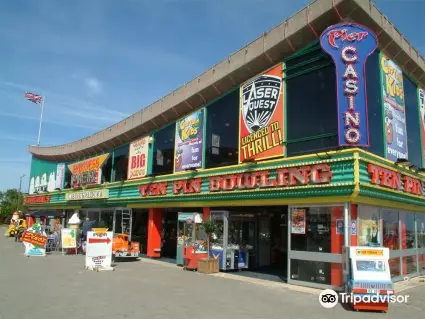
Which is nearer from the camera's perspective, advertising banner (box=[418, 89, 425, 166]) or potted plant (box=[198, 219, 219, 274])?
potted plant (box=[198, 219, 219, 274])

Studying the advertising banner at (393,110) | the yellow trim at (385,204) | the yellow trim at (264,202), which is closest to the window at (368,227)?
the yellow trim at (385,204)

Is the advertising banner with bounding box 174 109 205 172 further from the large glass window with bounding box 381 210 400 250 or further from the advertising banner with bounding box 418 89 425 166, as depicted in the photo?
the advertising banner with bounding box 418 89 425 166

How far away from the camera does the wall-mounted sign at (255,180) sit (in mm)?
12156

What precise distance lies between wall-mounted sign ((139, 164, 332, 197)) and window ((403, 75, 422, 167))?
546cm

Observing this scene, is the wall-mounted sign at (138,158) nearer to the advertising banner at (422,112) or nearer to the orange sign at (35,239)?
the orange sign at (35,239)

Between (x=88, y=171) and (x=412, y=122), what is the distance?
2120cm

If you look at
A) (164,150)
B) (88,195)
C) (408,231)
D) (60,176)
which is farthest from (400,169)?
(60,176)

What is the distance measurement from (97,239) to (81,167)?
50.4 feet

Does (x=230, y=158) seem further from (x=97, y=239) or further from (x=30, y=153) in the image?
(x=30, y=153)

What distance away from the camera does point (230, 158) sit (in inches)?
636

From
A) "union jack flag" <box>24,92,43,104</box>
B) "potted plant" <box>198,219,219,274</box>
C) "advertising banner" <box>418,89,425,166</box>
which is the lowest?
"potted plant" <box>198,219,219,274</box>

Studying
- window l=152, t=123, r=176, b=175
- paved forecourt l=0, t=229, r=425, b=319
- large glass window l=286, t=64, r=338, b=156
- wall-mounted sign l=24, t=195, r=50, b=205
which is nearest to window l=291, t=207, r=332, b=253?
paved forecourt l=0, t=229, r=425, b=319

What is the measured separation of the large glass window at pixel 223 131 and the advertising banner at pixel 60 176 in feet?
66.8

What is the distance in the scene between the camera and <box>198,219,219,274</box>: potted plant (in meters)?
15.4
